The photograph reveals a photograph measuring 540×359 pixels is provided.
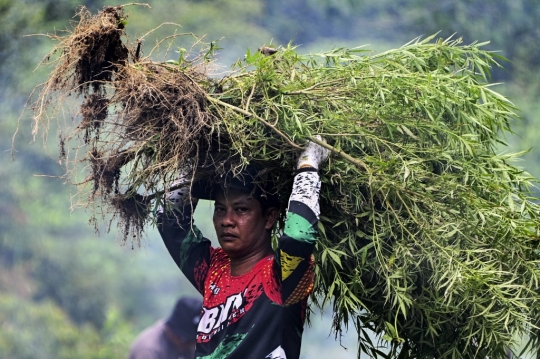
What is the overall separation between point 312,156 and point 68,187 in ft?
22.8

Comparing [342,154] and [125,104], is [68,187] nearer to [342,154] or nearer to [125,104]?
[125,104]

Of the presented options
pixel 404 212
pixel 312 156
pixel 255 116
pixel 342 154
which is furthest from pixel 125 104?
pixel 404 212

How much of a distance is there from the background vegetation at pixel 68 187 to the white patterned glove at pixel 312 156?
5584 millimetres

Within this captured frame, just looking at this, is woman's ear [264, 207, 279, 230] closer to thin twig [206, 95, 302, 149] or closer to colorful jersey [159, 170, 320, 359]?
colorful jersey [159, 170, 320, 359]

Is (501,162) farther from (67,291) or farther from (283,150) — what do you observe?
(67,291)

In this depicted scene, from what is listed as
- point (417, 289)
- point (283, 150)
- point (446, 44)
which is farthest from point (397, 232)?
point (446, 44)

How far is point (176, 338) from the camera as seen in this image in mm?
4355

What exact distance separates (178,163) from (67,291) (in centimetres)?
677

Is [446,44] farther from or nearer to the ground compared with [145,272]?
farther from the ground

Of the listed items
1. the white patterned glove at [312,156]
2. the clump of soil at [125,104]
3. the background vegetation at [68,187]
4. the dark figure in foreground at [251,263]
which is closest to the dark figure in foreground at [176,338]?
the dark figure in foreground at [251,263]

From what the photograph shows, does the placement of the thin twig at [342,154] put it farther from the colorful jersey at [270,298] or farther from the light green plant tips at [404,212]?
the colorful jersey at [270,298]

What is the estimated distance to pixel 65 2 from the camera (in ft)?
33.6

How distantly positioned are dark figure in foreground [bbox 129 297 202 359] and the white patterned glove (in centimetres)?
157

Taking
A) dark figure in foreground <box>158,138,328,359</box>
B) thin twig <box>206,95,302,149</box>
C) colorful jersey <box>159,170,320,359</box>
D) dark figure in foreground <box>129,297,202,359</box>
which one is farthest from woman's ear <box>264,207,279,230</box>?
dark figure in foreground <box>129,297,202,359</box>
